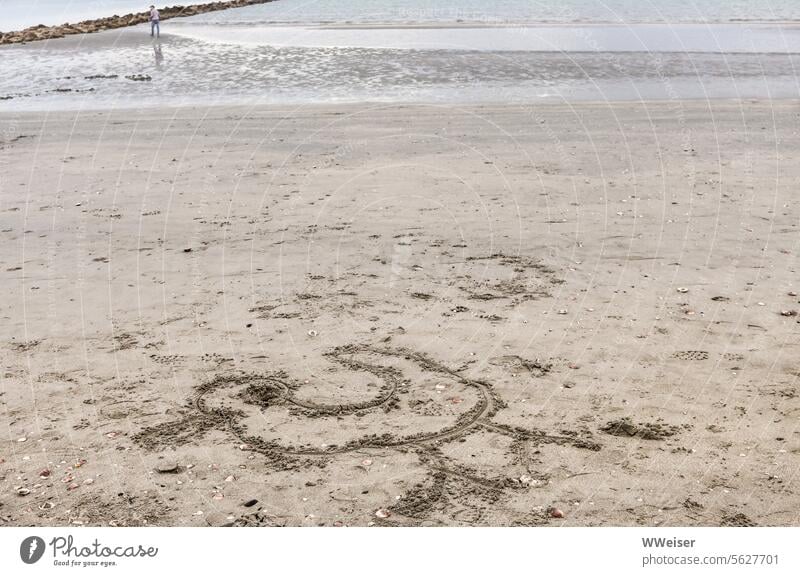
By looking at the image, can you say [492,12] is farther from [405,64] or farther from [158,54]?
[405,64]

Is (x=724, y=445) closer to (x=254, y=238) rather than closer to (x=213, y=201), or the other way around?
(x=254, y=238)

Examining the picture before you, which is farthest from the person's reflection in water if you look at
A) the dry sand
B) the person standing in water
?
the dry sand

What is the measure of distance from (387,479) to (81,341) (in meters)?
4.56

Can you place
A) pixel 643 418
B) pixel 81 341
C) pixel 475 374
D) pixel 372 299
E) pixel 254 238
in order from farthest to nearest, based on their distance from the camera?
pixel 254 238 → pixel 372 299 → pixel 81 341 → pixel 475 374 → pixel 643 418

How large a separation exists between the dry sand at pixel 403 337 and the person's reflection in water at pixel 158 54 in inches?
699

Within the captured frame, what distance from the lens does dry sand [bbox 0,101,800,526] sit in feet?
23.4

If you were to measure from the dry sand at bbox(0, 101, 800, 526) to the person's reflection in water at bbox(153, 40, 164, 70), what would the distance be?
1775cm

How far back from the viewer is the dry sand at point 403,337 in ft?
23.4

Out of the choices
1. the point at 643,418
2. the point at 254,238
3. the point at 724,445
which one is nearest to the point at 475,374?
the point at 643,418

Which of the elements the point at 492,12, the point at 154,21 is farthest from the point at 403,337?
the point at 492,12

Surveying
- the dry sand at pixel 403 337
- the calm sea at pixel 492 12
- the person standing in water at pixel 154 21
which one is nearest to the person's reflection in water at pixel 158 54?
the person standing in water at pixel 154 21

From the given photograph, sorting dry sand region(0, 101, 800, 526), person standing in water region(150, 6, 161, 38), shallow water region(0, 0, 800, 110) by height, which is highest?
person standing in water region(150, 6, 161, 38)

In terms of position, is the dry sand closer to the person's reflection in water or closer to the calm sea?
the person's reflection in water
